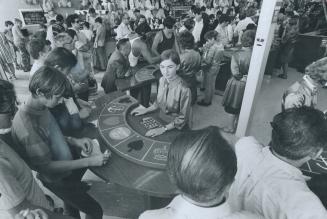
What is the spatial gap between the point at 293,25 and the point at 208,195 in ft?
22.2

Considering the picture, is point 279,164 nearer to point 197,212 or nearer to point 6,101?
point 197,212

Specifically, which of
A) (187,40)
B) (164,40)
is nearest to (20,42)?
(164,40)

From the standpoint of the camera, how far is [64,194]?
213 centimetres

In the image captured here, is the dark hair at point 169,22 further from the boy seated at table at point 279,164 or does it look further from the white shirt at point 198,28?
the boy seated at table at point 279,164

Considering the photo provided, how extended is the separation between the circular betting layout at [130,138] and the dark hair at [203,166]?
1.12m

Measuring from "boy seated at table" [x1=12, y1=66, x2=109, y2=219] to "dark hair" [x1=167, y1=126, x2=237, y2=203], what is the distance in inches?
50.2

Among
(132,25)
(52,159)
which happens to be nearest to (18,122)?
(52,159)

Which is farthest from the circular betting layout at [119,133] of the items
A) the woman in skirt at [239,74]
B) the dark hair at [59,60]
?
the woman in skirt at [239,74]

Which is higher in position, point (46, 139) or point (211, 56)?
point (211, 56)

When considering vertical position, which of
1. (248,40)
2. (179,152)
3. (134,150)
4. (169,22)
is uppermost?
(169,22)

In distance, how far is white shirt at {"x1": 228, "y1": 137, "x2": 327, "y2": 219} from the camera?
1.11 meters

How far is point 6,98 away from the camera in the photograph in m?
1.55

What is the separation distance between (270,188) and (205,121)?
3.51m

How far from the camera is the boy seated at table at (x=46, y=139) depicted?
5.73 ft
